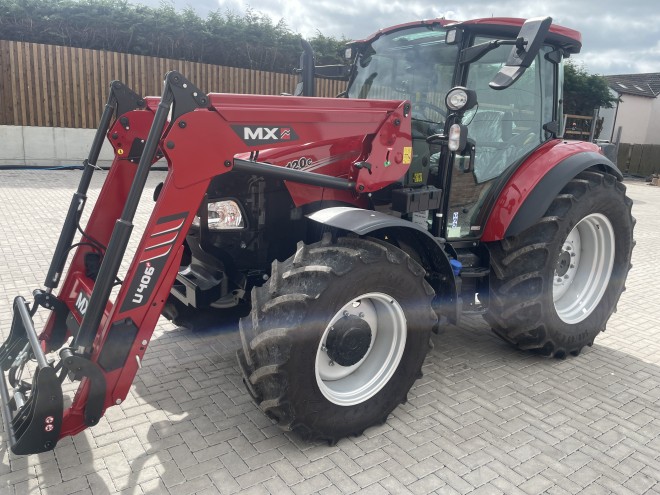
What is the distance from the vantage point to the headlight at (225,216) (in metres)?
3.37

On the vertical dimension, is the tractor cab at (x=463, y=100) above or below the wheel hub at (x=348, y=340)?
above

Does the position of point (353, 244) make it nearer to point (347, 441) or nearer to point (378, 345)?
point (378, 345)

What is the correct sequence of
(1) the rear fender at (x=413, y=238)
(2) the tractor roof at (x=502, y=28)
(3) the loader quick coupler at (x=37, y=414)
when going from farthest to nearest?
(2) the tractor roof at (x=502, y=28) → (1) the rear fender at (x=413, y=238) → (3) the loader quick coupler at (x=37, y=414)

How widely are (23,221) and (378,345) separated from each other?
6770 mm

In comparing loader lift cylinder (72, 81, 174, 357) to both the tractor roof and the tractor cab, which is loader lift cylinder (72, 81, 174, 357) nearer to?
the tractor cab

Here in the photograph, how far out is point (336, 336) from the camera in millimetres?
2959

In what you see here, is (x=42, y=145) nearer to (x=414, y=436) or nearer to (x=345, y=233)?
(x=345, y=233)

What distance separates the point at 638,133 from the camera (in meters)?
27.7

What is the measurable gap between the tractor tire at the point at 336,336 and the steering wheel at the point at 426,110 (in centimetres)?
124

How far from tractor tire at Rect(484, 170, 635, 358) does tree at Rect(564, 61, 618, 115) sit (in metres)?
18.9

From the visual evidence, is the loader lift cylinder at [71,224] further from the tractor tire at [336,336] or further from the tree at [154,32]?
the tree at [154,32]

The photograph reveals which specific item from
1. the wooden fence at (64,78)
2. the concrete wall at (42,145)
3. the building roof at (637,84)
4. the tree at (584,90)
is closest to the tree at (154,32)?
the wooden fence at (64,78)

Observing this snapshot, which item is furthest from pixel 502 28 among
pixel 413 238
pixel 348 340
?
pixel 348 340

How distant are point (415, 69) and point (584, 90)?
66.7 feet
